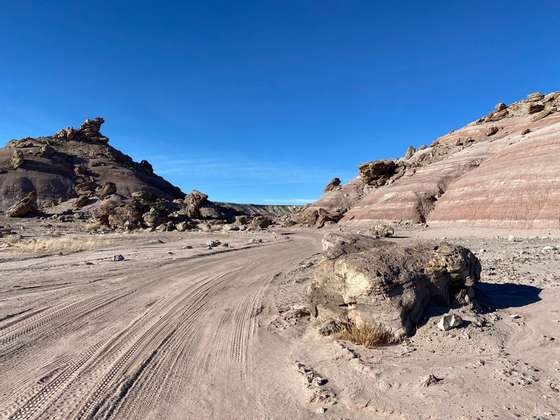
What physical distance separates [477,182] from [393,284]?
30.3 meters

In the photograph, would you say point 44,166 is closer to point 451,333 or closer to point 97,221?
point 97,221

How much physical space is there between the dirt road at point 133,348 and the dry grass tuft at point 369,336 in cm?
142

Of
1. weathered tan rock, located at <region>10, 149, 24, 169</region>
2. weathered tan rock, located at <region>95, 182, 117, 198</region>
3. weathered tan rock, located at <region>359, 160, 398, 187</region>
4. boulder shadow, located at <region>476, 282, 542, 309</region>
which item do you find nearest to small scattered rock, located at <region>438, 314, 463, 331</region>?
boulder shadow, located at <region>476, 282, 542, 309</region>

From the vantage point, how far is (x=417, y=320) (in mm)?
6133

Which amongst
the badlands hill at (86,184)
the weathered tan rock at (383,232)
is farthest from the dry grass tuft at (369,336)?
the badlands hill at (86,184)

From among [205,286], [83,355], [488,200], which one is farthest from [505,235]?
[83,355]

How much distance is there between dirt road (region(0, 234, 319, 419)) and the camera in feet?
15.0

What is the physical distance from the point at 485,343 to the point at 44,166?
3657 inches

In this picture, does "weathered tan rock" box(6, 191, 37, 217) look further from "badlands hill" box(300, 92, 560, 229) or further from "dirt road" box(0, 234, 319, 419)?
"dirt road" box(0, 234, 319, 419)

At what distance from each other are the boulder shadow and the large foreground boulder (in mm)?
663

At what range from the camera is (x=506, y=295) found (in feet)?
25.2

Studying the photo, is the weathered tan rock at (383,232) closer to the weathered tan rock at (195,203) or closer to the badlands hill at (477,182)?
the badlands hill at (477,182)

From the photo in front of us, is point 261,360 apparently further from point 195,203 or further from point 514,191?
point 195,203

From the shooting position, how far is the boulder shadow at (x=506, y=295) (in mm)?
7102
